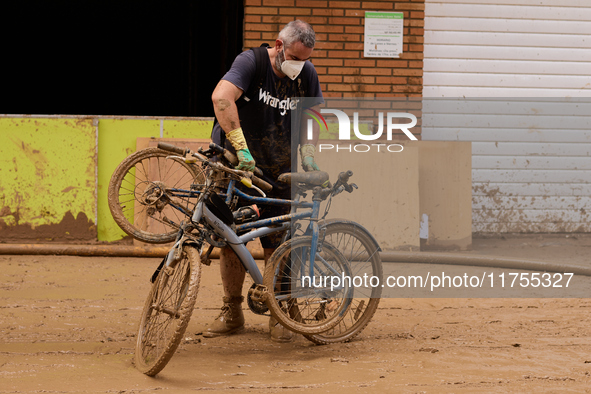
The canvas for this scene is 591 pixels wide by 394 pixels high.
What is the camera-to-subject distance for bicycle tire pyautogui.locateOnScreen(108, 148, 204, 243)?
3.66 m

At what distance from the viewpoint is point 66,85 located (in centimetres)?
1453

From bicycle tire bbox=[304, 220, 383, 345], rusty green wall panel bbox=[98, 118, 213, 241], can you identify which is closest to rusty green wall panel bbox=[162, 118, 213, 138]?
rusty green wall panel bbox=[98, 118, 213, 241]

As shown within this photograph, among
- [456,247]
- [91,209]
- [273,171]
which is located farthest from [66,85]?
[273,171]

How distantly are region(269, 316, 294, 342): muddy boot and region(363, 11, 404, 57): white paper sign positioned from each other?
15.3 feet

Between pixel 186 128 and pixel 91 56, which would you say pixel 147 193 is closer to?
pixel 186 128

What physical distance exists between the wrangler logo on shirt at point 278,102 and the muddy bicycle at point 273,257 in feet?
1.64

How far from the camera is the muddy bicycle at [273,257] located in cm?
350

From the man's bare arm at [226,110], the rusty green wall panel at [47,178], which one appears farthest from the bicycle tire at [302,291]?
the rusty green wall panel at [47,178]

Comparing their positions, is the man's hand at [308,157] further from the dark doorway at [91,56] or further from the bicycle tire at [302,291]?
the dark doorway at [91,56]

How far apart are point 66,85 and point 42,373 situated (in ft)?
40.7

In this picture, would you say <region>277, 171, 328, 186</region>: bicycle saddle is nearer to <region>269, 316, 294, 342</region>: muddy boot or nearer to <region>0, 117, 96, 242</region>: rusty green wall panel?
<region>269, 316, 294, 342</region>: muddy boot

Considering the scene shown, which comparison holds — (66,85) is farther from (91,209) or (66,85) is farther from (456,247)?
(456,247)

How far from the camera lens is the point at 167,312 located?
3.37 metres

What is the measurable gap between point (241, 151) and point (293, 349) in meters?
1.27
